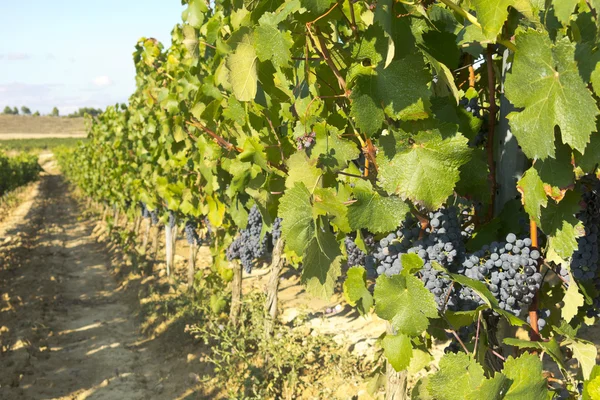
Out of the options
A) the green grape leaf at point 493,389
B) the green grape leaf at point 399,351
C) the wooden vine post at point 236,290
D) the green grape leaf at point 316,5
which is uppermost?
the green grape leaf at point 316,5

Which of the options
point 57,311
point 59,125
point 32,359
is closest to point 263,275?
point 57,311

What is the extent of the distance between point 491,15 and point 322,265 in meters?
0.96

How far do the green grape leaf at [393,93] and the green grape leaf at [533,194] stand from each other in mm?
324

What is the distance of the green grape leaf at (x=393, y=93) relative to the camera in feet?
5.00

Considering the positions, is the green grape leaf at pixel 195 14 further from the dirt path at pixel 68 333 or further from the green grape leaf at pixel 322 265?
the dirt path at pixel 68 333

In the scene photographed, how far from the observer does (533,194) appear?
1.50 metres

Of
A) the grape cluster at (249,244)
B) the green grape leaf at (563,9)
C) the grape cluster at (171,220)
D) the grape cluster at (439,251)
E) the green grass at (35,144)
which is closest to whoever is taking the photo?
the green grape leaf at (563,9)

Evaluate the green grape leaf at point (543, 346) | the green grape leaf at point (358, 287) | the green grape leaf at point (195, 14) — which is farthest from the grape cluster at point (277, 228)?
the green grape leaf at point (543, 346)

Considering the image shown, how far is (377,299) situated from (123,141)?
9595 millimetres

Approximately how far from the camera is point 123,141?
10492 millimetres

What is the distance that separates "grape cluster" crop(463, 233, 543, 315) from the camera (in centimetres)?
162

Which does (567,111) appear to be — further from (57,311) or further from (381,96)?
(57,311)

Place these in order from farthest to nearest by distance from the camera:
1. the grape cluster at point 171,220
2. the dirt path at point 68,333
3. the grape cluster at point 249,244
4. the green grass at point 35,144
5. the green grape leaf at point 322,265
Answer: the green grass at point 35,144 → the grape cluster at point 171,220 → the dirt path at point 68,333 → the grape cluster at point 249,244 → the green grape leaf at point 322,265

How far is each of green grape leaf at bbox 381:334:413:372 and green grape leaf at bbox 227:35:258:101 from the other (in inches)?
37.0
